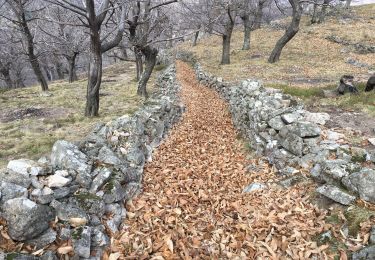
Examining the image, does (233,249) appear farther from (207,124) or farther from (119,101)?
(119,101)

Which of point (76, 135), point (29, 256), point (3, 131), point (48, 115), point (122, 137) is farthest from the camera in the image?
point (48, 115)

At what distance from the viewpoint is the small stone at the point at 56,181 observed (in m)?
4.03

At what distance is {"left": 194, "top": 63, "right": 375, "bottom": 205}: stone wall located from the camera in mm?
4723

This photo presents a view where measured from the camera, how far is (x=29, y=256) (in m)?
3.26

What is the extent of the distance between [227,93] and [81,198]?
10979mm

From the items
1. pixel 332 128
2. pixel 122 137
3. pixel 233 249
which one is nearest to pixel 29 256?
pixel 233 249

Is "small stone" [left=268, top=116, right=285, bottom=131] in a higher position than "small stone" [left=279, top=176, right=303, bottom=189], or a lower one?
higher

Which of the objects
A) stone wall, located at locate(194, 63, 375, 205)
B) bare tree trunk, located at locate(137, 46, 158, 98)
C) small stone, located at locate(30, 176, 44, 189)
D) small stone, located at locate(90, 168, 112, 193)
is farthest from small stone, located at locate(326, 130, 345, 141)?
bare tree trunk, located at locate(137, 46, 158, 98)

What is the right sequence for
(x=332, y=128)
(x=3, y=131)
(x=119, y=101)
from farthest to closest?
(x=119, y=101)
(x=3, y=131)
(x=332, y=128)

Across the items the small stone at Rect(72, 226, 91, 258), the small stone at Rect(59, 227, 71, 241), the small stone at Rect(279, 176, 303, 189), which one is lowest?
the small stone at Rect(279, 176, 303, 189)

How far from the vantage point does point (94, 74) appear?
37.0 ft

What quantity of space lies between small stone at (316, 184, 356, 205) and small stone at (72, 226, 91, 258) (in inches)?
155

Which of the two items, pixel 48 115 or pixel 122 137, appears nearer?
pixel 122 137

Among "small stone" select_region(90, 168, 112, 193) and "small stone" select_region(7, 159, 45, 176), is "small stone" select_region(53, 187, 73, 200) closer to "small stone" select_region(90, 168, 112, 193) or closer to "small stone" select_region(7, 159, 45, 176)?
"small stone" select_region(7, 159, 45, 176)
